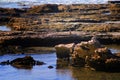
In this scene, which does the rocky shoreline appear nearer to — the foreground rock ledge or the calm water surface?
the foreground rock ledge

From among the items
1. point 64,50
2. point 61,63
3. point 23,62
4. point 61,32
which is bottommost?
point 61,63

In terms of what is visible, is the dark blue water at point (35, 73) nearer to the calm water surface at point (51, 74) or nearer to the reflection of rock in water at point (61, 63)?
the calm water surface at point (51, 74)

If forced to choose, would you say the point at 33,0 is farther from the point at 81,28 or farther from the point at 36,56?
the point at 36,56

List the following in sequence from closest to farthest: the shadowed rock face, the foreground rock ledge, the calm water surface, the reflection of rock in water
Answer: the calm water surface, the foreground rock ledge, the reflection of rock in water, the shadowed rock face

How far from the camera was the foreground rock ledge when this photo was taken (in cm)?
1941

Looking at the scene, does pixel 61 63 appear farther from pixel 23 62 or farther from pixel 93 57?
pixel 93 57

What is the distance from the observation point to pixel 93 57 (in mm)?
19625

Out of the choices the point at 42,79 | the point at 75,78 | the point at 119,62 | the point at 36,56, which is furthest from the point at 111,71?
the point at 36,56

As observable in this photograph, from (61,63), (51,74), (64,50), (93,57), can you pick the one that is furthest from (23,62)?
(93,57)

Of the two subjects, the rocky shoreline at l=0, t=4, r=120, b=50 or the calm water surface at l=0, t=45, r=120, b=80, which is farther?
the rocky shoreline at l=0, t=4, r=120, b=50

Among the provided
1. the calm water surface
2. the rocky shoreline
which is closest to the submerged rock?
the calm water surface

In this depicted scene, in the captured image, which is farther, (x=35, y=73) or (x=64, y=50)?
(x=64, y=50)

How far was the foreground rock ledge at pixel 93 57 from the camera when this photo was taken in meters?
19.4

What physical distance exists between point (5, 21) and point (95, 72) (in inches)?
972
